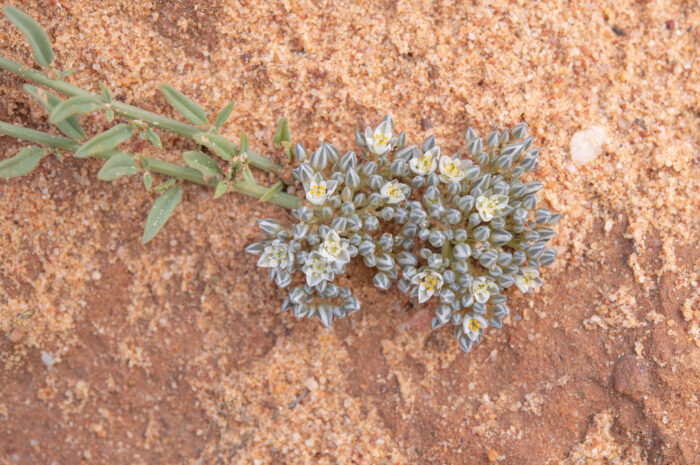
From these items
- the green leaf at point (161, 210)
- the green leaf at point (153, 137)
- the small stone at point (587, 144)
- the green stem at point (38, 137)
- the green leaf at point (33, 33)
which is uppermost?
the green leaf at point (33, 33)

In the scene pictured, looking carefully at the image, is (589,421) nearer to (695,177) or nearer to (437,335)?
(437,335)

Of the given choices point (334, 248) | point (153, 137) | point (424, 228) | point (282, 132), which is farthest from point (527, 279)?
point (153, 137)

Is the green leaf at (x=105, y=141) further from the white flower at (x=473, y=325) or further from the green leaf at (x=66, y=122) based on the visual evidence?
the white flower at (x=473, y=325)

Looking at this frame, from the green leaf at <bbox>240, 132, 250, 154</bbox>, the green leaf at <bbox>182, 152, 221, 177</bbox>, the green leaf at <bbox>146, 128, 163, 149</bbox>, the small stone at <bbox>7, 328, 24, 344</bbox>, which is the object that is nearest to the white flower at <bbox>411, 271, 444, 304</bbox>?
Result: the green leaf at <bbox>240, 132, 250, 154</bbox>

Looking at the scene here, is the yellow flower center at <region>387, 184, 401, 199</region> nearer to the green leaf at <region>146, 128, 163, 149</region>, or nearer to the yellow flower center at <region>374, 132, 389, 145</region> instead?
the yellow flower center at <region>374, 132, 389, 145</region>

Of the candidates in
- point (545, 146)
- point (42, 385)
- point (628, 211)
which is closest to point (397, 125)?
point (545, 146)

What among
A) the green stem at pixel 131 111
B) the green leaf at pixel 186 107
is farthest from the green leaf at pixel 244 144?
the green leaf at pixel 186 107
